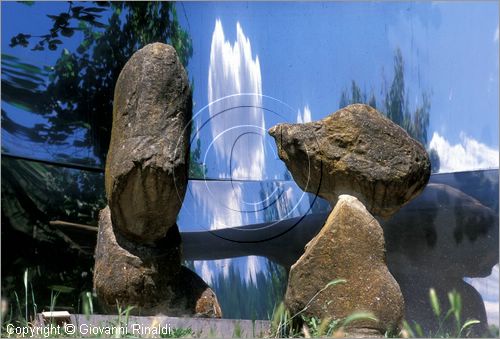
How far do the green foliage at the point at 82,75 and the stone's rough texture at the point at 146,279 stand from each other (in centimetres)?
317

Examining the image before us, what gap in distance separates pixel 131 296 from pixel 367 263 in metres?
1.55

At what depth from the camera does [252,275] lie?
7648 millimetres

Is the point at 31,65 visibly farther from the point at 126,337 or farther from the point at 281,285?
the point at 126,337

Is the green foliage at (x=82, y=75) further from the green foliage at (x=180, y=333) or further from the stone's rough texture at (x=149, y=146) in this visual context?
the green foliage at (x=180, y=333)

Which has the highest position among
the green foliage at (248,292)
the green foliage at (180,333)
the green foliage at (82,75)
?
the green foliage at (82,75)

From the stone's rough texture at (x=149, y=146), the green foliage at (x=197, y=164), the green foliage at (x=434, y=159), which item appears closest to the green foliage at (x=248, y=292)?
the green foliage at (x=197, y=164)

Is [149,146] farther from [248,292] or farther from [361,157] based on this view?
[248,292]

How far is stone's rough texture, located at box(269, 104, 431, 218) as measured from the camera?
194 inches

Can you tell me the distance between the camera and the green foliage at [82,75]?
328 inches

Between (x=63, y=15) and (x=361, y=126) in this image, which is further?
(x=63, y=15)

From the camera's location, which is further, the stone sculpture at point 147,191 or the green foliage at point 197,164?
the green foliage at point 197,164

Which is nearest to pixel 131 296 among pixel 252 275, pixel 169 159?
pixel 169 159

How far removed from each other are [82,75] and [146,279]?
381cm

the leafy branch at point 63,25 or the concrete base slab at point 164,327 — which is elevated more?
the leafy branch at point 63,25
